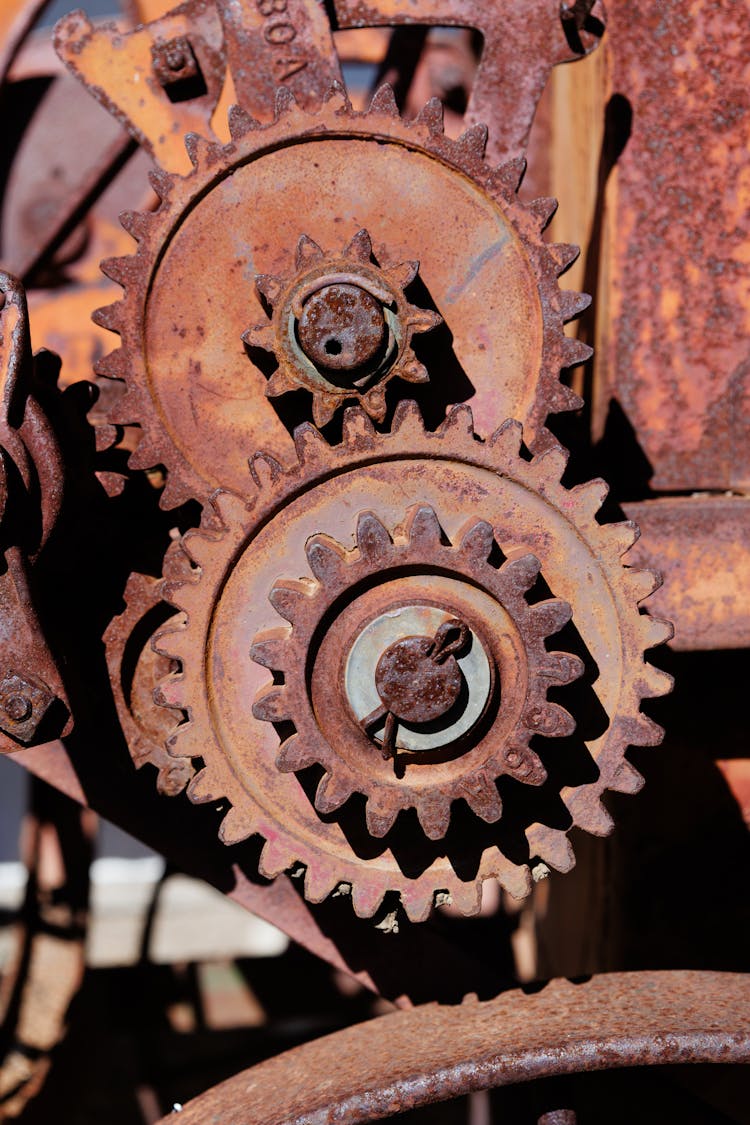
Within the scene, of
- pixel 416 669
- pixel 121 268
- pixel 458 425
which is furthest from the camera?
pixel 121 268

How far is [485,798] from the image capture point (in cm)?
127

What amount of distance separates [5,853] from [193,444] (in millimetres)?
8624

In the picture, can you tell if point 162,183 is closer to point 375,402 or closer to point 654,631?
point 375,402

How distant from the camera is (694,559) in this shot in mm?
1526

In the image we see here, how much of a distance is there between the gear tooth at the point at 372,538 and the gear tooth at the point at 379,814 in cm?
31

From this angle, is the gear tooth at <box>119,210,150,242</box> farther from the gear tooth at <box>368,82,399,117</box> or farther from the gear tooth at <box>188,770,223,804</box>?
the gear tooth at <box>188,770,223,804</box>

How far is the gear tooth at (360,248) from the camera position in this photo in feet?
4.31

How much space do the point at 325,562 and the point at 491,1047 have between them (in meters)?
0.67

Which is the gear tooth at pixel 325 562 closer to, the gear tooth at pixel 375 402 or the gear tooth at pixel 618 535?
the gear tooth at pixel 375 402

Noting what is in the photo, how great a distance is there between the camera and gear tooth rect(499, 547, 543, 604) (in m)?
1.25

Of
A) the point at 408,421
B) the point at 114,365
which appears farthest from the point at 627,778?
the point at 114,365

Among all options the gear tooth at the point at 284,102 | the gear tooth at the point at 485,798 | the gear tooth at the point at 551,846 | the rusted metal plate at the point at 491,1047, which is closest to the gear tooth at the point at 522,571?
the gear tooth at the point at 485,798

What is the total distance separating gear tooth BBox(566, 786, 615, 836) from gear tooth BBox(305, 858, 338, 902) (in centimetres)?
34

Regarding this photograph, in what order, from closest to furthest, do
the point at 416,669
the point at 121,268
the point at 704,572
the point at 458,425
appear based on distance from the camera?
the point at 416,669
the point at 458,425
the point at 121,268
the point at 704,572
